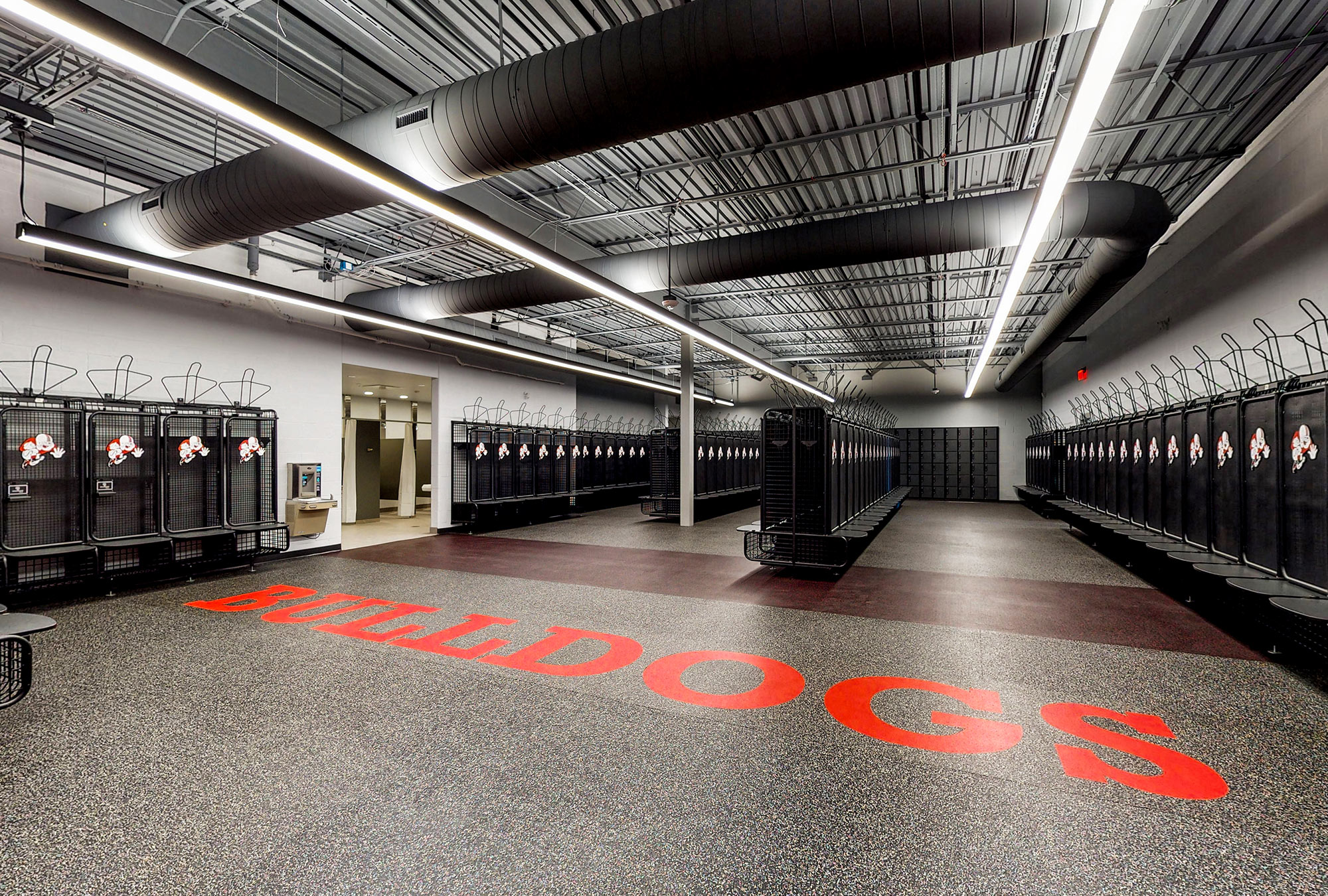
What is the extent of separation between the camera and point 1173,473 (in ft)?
20.5

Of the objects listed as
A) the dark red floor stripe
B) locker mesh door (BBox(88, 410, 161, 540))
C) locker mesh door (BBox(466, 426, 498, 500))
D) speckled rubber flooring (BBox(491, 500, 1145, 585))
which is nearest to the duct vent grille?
the dark red floor stripe

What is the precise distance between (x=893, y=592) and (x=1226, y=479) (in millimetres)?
3054

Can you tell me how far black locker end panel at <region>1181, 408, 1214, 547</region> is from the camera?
5.45 m

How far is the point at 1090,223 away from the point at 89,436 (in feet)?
33.1

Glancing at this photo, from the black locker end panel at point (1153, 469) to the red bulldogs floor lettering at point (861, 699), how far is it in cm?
485

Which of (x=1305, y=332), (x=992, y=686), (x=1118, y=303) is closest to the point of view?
(x=992, y=686)

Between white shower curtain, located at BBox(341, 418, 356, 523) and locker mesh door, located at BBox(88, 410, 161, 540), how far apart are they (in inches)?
224

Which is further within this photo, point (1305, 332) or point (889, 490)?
point (889, 490)

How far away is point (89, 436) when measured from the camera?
5781 millimetres

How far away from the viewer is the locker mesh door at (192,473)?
6.48 meters

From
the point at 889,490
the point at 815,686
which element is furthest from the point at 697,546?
the point at 889,490

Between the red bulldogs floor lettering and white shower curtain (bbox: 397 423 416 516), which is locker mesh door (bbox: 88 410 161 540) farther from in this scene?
white shower curtain (bbox: 397 423 416 516)

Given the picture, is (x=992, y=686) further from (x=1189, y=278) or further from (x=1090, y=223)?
(x=1189, y=278)

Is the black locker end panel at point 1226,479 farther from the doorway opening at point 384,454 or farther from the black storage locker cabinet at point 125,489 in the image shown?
the doorway opening at point 384,454
